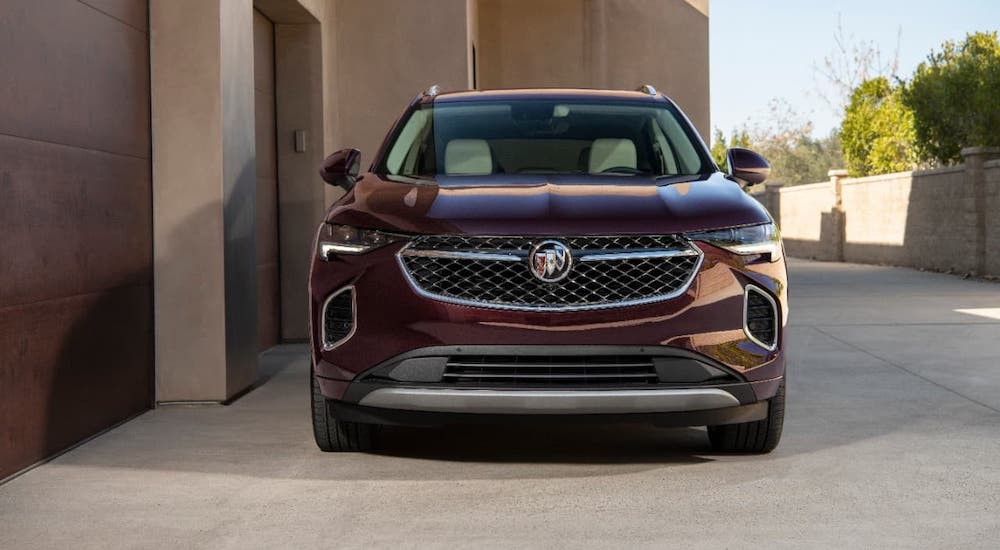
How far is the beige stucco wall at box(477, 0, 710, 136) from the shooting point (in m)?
15.5

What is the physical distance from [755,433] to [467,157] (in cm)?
204

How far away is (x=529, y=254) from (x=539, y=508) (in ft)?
3.34

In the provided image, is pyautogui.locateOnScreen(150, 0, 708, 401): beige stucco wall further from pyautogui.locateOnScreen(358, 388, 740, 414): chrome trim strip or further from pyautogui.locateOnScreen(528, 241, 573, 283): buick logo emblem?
pyautogui.locateOnScreen(528, 241, 573, 283): buick logo emblem

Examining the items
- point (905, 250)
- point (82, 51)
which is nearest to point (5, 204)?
point (82, 51)

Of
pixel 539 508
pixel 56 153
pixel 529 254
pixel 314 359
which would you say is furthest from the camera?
pixel 56 153

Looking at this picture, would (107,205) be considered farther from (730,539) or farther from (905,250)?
(905,250)

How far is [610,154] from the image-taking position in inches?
261

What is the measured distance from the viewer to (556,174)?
6191mm

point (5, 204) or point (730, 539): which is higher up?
point (5, 204)

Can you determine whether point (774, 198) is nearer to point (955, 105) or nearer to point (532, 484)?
point (955, 105)

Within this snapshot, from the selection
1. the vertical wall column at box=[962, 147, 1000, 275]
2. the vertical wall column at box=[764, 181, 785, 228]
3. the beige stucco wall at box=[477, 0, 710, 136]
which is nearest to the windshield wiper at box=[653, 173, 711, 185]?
the beige stucco wall at box=[477, 0, 710, 136]

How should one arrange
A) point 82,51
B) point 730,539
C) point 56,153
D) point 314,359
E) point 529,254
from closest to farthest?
point 730,539 → point 529,254 → point 314,359 → point 56,153 → point 82,51

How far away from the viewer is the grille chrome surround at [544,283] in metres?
5.16

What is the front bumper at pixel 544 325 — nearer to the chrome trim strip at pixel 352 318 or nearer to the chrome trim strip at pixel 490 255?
the chrome trim strip at pixel 352 318
